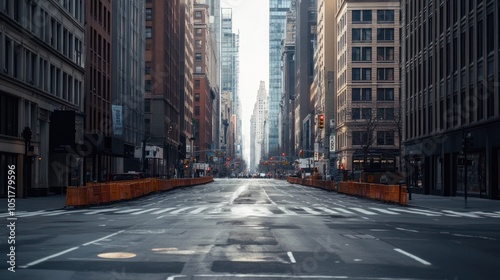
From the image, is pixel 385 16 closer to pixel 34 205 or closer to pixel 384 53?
pixel 384 53

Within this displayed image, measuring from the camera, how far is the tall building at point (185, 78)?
149 m

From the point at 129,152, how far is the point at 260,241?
64812mm

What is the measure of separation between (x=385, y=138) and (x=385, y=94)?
7.94 m

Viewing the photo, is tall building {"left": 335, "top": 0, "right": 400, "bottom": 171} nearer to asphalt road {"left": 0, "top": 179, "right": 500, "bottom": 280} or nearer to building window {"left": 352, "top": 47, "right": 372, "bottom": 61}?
building window {"left": 352, "top": 47, "right": 372, "bottom": 61}

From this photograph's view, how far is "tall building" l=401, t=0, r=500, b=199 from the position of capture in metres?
46.0

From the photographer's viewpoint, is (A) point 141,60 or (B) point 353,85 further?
(B) point 353,85

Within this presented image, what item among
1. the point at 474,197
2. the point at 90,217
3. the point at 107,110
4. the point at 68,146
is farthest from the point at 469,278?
the point at 107,110

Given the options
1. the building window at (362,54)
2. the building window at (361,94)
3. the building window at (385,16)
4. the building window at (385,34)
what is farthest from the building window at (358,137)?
the building window at (385,16)

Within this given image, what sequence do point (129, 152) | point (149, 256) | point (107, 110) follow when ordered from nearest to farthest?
point (149, 256) → point (107, 110) → point (129, 152)

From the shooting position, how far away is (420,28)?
65000 millimetres

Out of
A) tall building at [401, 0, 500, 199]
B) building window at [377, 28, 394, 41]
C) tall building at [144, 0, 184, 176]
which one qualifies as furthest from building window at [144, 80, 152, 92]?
tall building at [401, 0, 500, 199]

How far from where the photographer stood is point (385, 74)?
116562 mm

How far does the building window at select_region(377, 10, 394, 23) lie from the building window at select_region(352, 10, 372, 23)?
1594 mm

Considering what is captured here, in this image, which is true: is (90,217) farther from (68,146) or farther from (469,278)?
(68,146)
